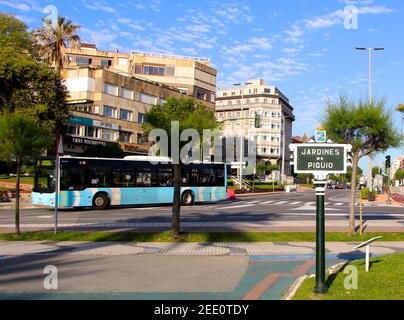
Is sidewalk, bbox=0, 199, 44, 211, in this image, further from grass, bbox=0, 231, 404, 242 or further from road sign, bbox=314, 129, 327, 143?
road sign, bbox=314, 129, 327, 143

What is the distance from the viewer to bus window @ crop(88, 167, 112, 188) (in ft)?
87.0

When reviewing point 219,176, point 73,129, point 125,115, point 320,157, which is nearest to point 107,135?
point 125,115

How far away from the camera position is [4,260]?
35.2 ft

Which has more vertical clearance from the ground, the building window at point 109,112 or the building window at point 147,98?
the building window at point 147,98

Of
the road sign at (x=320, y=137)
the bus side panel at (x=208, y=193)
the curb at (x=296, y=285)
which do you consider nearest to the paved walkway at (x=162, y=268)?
the curb at (x=296, y=285)

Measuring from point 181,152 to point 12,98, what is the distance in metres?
27.6

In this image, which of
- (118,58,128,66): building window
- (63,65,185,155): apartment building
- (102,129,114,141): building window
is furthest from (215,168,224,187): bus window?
(118,58,128,66): building window

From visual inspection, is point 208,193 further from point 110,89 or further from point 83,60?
point 83,60

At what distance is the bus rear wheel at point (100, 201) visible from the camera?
26.9 m

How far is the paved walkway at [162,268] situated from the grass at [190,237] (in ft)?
2.11

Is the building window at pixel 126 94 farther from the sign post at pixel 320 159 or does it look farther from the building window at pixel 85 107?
the sign post at pixel 320 159
